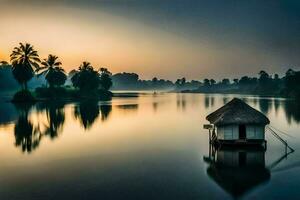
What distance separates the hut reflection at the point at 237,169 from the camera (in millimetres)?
19531

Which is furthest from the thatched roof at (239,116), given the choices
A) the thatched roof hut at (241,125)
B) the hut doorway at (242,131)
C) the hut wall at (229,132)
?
the hut doorway at (242,131)

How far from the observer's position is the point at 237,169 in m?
23.2

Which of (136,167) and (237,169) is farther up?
(237,169)

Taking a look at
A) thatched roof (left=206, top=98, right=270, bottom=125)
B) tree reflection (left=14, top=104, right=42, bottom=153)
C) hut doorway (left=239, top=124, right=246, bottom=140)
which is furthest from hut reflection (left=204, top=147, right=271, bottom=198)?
tree reflection (left=14, top=104, right=42, bottom=153)

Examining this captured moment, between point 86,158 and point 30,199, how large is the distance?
1019 centimetres

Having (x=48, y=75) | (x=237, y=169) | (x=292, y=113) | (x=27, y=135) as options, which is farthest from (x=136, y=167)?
(x=48, y=75)

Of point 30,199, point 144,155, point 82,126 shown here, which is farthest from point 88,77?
point 30,199

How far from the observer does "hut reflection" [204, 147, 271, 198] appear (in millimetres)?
19531

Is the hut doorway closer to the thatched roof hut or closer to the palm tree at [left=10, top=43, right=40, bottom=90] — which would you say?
the thatched roof hut

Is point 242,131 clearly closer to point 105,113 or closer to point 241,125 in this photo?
point 241,125

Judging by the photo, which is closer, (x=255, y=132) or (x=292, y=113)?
(x=255, y=132)

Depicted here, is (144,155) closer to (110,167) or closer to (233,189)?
(110,167)

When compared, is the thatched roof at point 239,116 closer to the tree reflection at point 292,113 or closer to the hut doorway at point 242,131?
the hut doorway at point 242,131

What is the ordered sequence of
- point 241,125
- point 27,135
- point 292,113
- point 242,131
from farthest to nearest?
1. point 292,113
2. point 27,135
3. point 242,131
4. point 241,125
